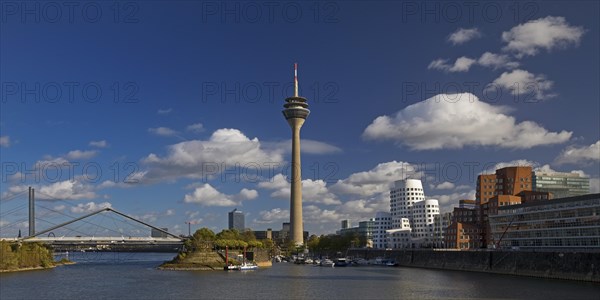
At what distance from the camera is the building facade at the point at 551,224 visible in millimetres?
83250

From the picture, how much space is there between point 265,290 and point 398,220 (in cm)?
11459

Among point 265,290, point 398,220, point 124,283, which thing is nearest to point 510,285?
point 265,290

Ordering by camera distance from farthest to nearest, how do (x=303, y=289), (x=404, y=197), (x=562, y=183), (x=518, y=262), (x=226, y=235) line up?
(x=404, y=197) → (x=562, y=183) → (x=226, y=235) → (x=518, y=262) → (x=303, y=289)

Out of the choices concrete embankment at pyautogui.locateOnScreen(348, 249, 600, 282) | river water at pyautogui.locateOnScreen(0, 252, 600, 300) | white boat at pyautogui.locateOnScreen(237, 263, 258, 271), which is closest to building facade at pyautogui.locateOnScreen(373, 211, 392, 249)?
concrete embankment at pyautogui.locateOnScreen(348, 249, 600, 282)

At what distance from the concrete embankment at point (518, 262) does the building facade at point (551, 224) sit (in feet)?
33.8

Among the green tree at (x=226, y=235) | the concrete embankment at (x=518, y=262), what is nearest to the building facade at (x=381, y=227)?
the concrete embankment at (x=518, y=262)

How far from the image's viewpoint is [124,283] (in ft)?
246

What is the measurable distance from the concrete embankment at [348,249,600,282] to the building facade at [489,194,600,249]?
10303 mm

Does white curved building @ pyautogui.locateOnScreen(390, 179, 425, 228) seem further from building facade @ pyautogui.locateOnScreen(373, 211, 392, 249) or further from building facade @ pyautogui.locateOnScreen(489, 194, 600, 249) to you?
building facade @ pyautogui.locateOnScreen(489, 194, 600, 249)

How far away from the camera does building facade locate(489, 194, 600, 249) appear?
8325cm

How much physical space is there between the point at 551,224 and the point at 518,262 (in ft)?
48.5

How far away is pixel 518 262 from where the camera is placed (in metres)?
81.0

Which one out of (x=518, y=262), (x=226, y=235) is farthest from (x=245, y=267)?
(x=518, y=262)

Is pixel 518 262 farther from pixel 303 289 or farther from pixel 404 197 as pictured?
pixel 404 197
